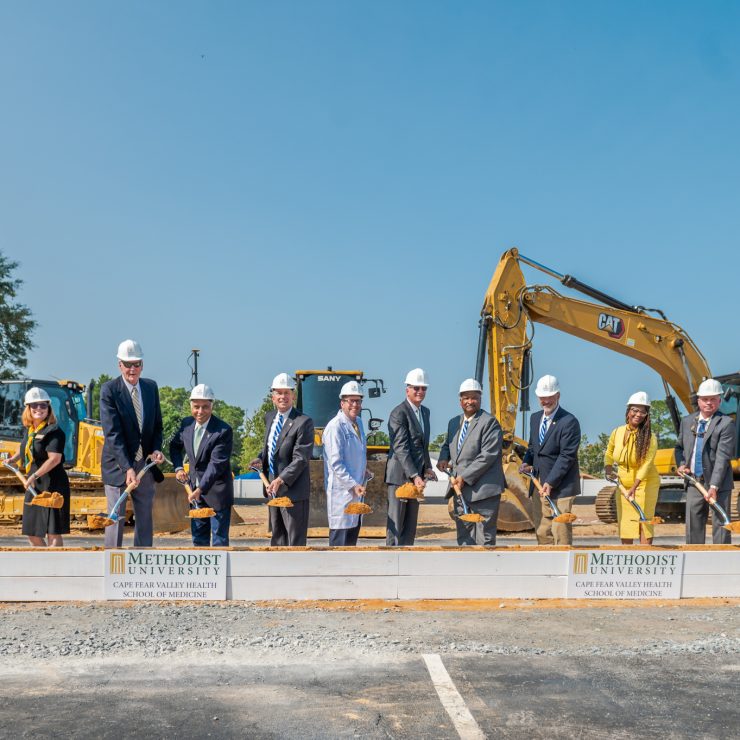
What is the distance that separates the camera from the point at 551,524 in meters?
10.2

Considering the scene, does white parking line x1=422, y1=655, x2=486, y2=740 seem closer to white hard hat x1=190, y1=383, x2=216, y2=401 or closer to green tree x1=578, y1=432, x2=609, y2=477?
white hard hat x1=190, y1=383, x2=216, y2=401

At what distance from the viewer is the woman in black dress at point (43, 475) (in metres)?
9.50

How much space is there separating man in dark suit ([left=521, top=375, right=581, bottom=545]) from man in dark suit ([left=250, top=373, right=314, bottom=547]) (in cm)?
237

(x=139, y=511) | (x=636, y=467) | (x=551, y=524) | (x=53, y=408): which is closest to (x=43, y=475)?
(x=139, y=511)

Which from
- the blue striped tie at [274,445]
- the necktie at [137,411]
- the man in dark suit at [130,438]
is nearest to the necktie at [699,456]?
the blue striped tie at [274,445]

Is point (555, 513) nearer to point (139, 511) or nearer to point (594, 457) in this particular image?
point (139, 511)

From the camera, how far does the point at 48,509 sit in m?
9.53

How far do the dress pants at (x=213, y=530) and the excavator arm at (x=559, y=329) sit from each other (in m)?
7.76

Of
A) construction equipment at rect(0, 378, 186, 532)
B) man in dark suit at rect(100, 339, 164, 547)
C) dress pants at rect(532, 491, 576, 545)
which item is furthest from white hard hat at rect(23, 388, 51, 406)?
→ construction equipment at rect(0, 378, 186, 532)

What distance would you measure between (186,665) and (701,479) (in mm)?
6376

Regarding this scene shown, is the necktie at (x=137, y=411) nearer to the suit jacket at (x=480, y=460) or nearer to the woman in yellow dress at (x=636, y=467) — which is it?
the suit jacket at (x=480, y=460)

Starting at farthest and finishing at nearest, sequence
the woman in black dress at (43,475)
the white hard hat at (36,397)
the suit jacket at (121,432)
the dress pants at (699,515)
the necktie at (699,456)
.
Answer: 1. the necktie at (699,456)
2. the dress pants at (699,515)
3. the white hard hat at (36,397)
4. the woman in black dress at (43,475)
5. the suit jacket at (121,432)

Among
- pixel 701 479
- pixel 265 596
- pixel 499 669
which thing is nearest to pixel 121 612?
pixel 265 596

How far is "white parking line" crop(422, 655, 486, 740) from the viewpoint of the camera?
4668 millimetres
